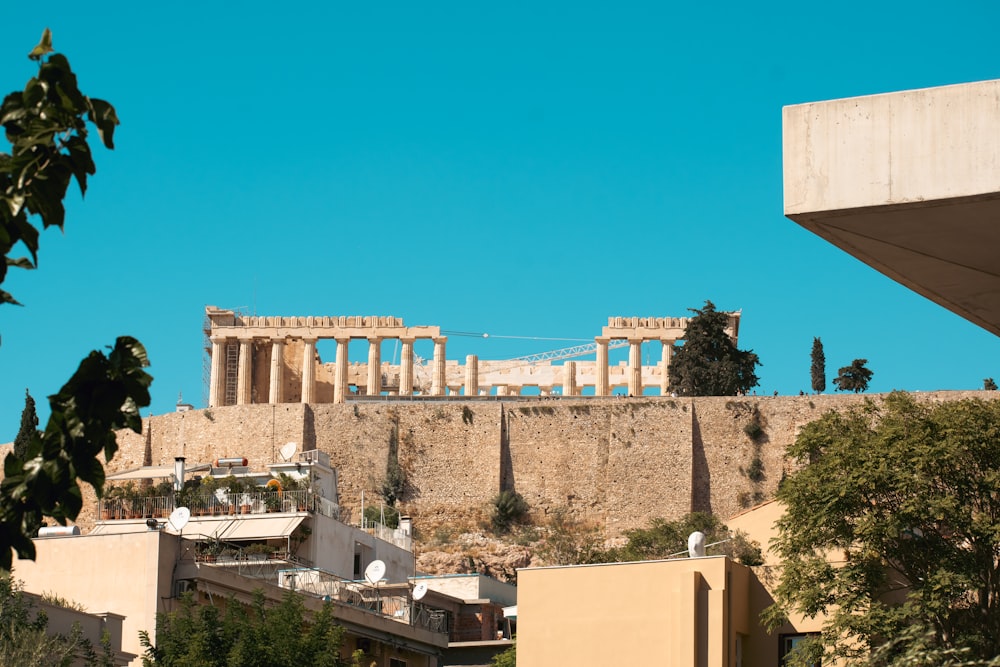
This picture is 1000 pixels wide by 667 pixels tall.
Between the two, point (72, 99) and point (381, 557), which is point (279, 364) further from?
point (72, 99)

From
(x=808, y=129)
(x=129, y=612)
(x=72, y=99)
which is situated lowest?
(x=129, y=612)

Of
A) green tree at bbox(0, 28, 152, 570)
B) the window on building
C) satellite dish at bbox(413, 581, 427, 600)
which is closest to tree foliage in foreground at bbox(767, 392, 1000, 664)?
the window on building

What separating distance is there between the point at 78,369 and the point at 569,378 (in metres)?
75.4

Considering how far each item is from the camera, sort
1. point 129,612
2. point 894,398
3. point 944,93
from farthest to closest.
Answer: point 129,612 → point 894,398 → point 944,93

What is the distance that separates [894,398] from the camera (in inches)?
983

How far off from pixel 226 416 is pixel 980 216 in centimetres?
6234

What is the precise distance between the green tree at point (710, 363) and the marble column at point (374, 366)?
12.6 meters

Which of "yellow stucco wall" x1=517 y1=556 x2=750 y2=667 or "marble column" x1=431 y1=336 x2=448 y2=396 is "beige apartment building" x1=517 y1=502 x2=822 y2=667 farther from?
"marble column" x1=431 y1=336 x2=448 y2=396

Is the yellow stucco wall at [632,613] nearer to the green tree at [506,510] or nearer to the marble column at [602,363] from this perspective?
the green tree at [506,510]

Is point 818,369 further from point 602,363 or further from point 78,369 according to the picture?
point 78,369

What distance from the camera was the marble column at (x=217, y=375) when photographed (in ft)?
248

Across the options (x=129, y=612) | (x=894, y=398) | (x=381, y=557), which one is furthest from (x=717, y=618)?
(x=381, y=557)

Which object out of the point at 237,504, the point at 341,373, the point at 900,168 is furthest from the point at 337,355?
the point at 900,168

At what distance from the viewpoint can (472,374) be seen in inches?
3219
